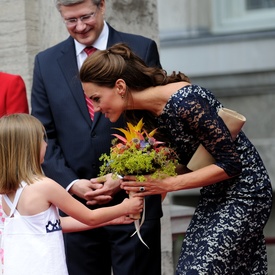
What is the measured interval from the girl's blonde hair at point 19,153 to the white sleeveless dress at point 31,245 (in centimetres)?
6

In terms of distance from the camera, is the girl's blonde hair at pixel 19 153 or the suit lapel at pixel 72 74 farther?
the suit lapel at pixel 72 74

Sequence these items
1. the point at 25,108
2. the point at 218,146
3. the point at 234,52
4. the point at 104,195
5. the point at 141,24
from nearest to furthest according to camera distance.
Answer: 1. the point at 218,146
2. the point at 104,195
3. the point at 25,108
4. the point at 141,24
5. the point at 234,52

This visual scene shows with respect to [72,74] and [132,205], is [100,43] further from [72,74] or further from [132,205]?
[132,205]

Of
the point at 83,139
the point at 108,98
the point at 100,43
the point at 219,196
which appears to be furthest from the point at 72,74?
the point at 219,196

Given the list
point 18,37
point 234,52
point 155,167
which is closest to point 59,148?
point 155,167

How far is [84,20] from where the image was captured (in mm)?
7137

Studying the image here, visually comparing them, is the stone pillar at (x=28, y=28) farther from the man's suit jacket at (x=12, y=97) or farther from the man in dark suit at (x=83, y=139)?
the man in dark suit at (x=83, y=139)

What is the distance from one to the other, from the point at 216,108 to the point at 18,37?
2.20 m

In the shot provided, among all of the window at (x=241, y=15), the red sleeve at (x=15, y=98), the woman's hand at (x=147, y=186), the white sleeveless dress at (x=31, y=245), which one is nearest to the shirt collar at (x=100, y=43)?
the red sleeve at (x=15, y=98)

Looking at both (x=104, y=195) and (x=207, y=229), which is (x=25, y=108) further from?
(x=207, y=229)

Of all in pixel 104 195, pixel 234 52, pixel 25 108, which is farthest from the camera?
pixel 234 52

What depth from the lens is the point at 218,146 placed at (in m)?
6.49

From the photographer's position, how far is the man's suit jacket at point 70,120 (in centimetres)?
715

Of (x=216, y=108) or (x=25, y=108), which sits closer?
(x=216, y=108)
